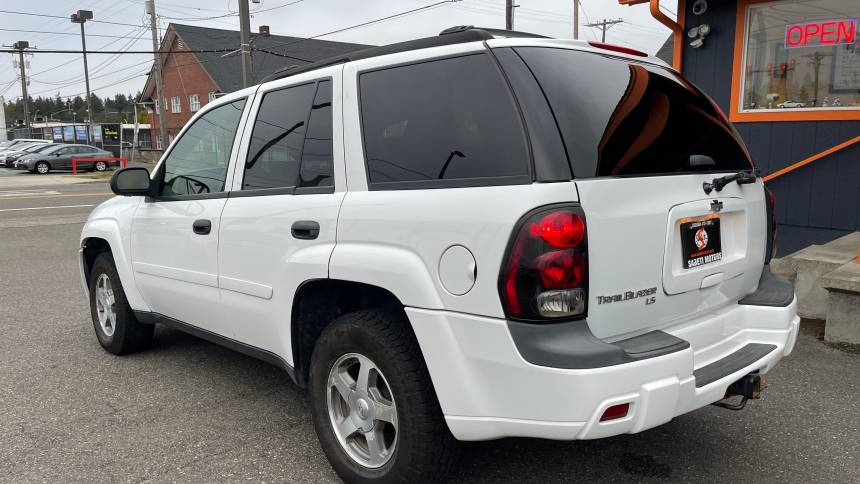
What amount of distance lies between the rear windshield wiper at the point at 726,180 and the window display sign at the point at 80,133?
175 feet

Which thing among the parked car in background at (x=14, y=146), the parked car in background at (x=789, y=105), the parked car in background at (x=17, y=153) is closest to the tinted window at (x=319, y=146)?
the parked car in background at (x=789, y=105)

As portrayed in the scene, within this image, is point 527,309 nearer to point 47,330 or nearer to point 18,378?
point 18,378

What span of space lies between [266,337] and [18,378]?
2.26m

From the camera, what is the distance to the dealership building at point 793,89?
656cm

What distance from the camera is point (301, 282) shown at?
2938 mm

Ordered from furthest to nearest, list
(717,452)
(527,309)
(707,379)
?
(717,452)
(707,379)
(527,309)

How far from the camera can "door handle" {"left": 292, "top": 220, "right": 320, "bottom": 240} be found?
9.45 feet

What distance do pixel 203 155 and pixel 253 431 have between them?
164 centimetres

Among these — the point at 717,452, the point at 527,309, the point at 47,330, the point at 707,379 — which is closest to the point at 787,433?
the point at 717,452

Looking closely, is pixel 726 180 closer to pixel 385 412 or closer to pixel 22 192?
pixel 385 412

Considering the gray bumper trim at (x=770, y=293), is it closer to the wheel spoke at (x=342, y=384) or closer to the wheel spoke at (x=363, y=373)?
the wheel spoke at (x=363, y=373)

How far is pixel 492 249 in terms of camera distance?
2195 mm

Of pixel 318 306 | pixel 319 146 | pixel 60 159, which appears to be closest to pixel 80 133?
pixel 60 159

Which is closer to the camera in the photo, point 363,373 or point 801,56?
point 363,373
